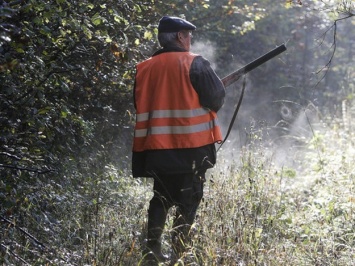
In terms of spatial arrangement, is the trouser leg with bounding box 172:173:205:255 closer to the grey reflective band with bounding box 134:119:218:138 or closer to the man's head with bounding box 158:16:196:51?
the grey reflective band with bounding box 134:119:218:138

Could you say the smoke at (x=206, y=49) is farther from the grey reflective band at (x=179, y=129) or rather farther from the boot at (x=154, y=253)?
the boot at (x=154, y=253)

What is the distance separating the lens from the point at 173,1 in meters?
10.5

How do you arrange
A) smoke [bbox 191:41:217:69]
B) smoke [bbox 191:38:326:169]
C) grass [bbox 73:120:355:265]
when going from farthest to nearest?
smoke [bbox 191:41:217:69]
smoke [bbox 191:38:326:169]
grass [bbox 73:120:355:265]

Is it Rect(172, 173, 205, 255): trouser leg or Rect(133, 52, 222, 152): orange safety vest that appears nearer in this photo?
Rect(133, 52, 222, 152): orange safety vest

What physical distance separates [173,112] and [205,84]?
0.33m

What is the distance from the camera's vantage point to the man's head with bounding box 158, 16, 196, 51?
21.5ft

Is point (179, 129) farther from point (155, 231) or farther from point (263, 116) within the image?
point (263, 116)

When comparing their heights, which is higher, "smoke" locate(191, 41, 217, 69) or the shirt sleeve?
"smoke" locate(191, 41, 217, 69)

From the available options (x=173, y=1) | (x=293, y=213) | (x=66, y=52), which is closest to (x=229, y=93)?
(x=173, y=1)

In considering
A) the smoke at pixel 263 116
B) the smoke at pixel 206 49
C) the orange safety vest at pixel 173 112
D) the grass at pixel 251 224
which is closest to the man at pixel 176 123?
the orange safety vest at pixel 173 112

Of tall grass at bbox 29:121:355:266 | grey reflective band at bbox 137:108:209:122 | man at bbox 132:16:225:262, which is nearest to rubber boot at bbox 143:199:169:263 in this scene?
man at bbox 132:16:225:262

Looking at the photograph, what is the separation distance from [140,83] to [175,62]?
36 centimetres

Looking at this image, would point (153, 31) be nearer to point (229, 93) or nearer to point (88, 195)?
point (88, 195)

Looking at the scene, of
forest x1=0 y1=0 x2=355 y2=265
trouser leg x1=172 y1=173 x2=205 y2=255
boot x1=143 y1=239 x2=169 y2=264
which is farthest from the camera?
trouser leg x1=172 y1=173 x2=205 y2=255
